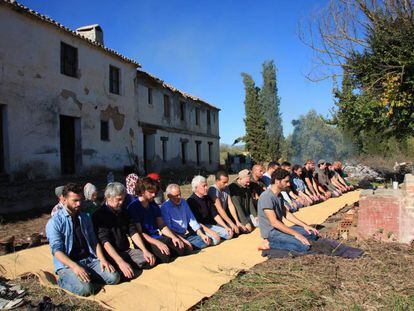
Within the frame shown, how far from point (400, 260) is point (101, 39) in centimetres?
1669

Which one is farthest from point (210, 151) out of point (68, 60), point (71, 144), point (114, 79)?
point (68, 60)

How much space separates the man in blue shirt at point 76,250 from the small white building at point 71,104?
28.5 ft

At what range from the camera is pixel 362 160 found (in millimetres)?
20859

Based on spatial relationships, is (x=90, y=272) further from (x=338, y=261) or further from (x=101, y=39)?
(x=101, y=39)

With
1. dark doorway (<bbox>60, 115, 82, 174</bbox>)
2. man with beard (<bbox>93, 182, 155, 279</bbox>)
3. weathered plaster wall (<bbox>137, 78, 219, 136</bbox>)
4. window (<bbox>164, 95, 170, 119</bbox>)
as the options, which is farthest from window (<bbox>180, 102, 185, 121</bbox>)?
man with beard (<bbox>93, 182, 155, 279</bbox>)

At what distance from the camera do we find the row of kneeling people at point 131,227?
3965 mm

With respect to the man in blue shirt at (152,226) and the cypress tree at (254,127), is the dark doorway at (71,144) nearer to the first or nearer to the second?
the man in blue shirt at (152,226)

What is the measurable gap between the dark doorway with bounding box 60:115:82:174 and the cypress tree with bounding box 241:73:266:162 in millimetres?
19688

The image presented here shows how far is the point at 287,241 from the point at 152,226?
5.96 feet

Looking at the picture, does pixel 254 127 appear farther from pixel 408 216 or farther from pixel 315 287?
pixel 315 287

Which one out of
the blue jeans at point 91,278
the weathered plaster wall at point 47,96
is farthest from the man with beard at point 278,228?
the weathered plaster wall at point 47,96

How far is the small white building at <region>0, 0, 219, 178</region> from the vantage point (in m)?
11.8

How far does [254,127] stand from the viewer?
32.4 metres

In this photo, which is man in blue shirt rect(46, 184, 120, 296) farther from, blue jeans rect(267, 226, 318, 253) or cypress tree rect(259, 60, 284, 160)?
cypress tree rect(259, 60, 284, 160)
